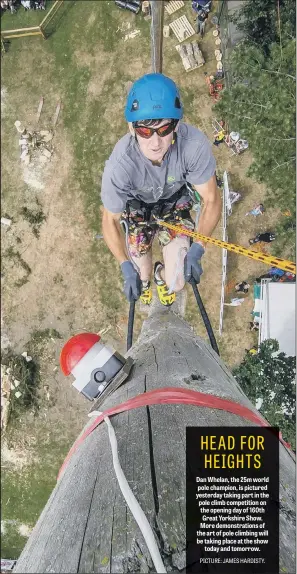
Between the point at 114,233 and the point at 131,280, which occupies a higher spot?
the point at 114,233

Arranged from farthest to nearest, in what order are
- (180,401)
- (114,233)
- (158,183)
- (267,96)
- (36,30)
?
(36,30) → (267,96) → (114,233) → (158,183) → (180,401)

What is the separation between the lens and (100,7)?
9516 mm

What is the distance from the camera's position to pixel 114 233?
5000 millimetres

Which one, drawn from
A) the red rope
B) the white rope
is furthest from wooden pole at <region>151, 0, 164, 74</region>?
the white rope

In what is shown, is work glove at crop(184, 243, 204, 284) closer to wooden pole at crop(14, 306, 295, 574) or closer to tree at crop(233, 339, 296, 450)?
wooden pole at crop(14, 306, 295, 574)

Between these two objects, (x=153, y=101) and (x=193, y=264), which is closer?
(x=153, y=101)

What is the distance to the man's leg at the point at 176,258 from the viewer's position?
5.41 metres

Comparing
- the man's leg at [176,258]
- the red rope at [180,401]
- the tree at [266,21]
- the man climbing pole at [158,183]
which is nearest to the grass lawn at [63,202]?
the tree at [266,21]

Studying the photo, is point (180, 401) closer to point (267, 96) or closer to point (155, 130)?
point (155, 130)

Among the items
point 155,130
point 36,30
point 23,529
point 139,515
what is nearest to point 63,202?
point 36,30

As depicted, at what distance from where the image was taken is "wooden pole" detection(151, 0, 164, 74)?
5.46 meters

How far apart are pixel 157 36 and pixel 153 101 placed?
363 cm

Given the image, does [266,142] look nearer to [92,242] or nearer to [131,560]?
[92,242]

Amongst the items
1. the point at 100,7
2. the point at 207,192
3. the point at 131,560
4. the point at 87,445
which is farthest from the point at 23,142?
the point at 131,560
